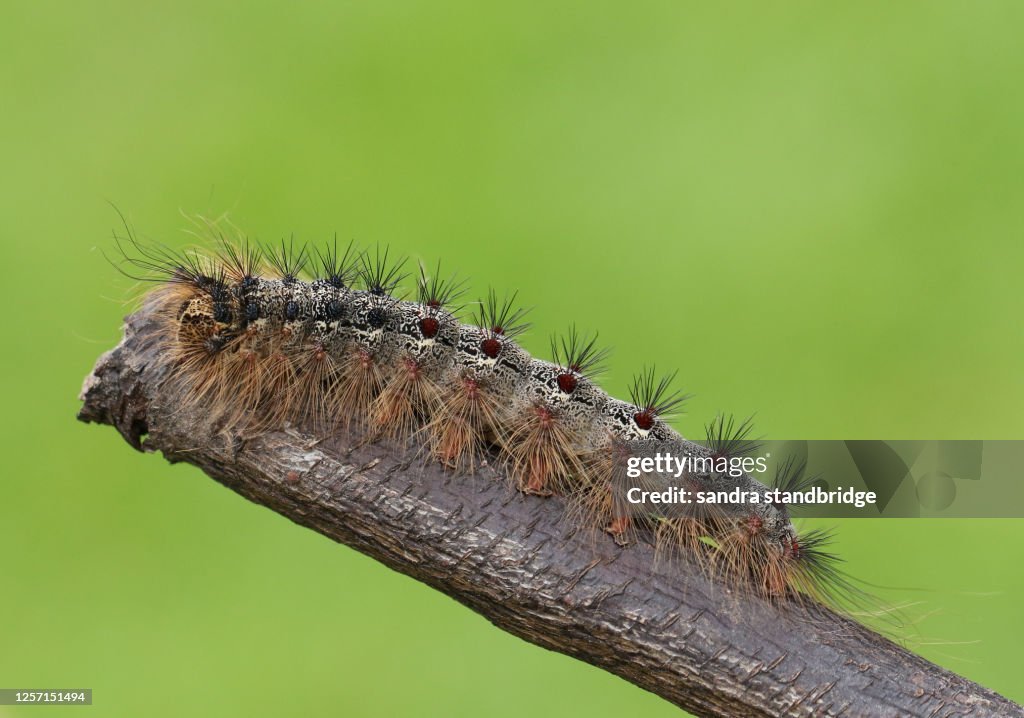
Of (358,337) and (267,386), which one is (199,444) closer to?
(267,386)

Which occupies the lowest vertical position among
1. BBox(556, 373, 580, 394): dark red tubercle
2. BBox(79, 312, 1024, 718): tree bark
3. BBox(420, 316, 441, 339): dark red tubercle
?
BBox(79, 312, 1024, 718): tree bark

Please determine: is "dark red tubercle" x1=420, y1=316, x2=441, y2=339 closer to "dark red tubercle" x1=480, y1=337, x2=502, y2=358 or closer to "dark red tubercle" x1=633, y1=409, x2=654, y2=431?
"dark red tubercle" x1=480, y1=337, x2=502, y2=358

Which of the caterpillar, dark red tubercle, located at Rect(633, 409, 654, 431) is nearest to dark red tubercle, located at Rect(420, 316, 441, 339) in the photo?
the caterpillar

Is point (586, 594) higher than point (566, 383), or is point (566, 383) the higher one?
point (566, 383)

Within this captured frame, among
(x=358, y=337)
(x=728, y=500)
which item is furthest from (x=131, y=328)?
(x=728, y=500)

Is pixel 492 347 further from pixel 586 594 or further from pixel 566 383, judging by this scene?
pixel 586 594

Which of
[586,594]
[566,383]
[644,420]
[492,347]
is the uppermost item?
[492,347]

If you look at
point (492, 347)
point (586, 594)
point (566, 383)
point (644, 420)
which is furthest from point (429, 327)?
point (586, 594)
